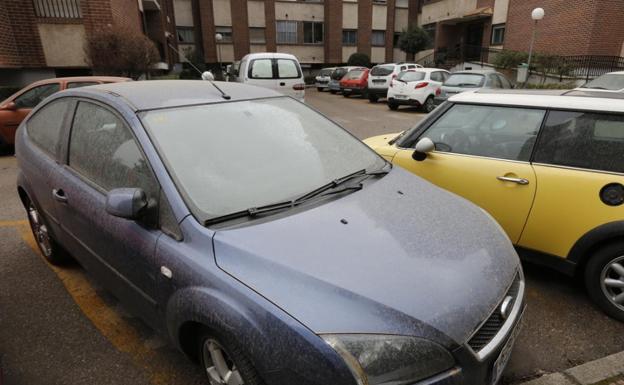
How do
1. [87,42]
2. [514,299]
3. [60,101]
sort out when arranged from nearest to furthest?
[514,299], [60,101], [87,42]

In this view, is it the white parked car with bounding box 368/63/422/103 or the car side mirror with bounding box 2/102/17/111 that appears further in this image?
the white parked car with bounding box 368/63/422/103

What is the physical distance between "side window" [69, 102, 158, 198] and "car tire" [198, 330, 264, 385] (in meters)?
0.79

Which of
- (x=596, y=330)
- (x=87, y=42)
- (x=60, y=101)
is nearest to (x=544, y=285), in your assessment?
(x=596, y=330)

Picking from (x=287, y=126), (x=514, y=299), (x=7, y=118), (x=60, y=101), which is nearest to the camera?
(x=514, y=299)

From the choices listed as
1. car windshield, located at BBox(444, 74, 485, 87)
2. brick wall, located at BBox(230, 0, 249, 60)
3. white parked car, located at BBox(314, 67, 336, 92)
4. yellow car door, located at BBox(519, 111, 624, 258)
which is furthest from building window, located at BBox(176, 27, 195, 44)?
yellow car door, located at BBox(519, 111, 624, 258)

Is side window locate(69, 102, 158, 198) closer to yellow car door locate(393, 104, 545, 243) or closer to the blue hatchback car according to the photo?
the blue hatchback car

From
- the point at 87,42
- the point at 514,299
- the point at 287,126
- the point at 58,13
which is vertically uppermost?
the point at 58,13

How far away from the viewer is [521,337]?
288cm

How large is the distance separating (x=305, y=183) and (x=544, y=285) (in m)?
2.35

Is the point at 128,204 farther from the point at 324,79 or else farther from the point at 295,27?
the point at 295,27

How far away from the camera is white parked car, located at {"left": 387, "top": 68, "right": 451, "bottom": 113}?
15039mm

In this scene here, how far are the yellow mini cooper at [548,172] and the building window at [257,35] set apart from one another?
31.9m

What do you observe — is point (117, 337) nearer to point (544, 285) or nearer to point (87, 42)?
point (544, 285)

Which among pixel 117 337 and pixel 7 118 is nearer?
pixel 117 337
